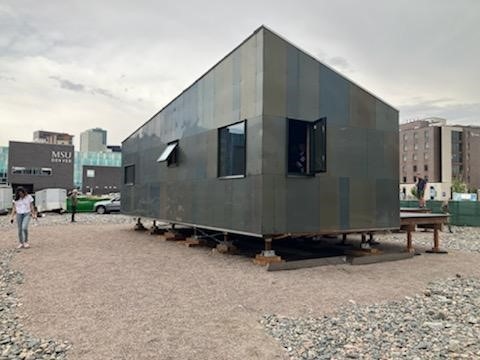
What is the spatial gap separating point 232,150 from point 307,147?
1.92 metres

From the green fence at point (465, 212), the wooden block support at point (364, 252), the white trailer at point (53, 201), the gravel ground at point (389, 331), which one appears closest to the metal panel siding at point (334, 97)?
the wooden block support at point (364, 252)

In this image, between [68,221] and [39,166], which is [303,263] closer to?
[68,221]

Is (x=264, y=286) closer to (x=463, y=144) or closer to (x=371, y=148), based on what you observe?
(x=371, y=148)

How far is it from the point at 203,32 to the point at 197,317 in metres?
10.5

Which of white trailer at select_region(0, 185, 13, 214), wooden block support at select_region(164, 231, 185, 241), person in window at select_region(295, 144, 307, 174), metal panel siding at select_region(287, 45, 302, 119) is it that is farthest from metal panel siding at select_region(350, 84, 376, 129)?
white trailer at select_region(0, 185, 13, 214)

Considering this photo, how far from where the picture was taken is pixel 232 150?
9.51 meters

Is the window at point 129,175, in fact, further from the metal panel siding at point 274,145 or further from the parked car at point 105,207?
the parked car at point 105,207

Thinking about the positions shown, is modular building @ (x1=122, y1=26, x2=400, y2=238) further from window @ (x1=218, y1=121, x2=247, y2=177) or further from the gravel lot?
the gravel lot

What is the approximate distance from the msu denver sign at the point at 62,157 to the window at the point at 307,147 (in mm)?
54053

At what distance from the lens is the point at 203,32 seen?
1276 cm

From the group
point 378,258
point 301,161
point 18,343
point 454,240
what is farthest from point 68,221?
point 454,240

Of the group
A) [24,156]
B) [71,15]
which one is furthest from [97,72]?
[24,156]

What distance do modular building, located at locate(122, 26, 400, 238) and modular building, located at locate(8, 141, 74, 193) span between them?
4970 cm

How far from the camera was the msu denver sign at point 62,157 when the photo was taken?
54688 millimetres
